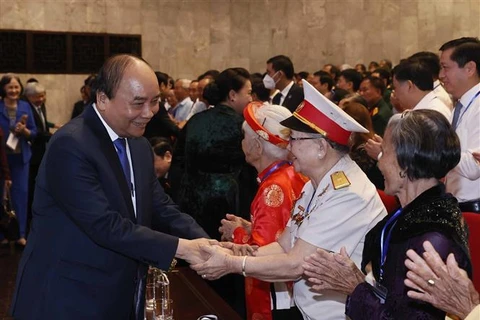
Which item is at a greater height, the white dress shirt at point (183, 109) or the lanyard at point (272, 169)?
the lanyard at point (272, 169)

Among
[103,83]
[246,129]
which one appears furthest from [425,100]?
[103,83]

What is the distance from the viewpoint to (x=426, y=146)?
7.75 feet

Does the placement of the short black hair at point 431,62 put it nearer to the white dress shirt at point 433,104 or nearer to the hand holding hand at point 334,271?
the white dress shirt at point 433,104

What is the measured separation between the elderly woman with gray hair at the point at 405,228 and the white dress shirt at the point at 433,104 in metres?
2.67

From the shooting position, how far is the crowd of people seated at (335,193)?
2307 mm

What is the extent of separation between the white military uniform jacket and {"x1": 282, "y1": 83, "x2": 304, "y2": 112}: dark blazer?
4.16 metres

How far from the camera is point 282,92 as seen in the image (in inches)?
297

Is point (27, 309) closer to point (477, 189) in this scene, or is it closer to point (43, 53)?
point (477, 189)

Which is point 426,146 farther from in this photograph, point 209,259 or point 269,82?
point 269,82

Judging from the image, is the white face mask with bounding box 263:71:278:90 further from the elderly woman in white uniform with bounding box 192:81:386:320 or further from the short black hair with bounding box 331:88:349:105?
the elderly woman in white uniform with bounding box 192:81:386:320

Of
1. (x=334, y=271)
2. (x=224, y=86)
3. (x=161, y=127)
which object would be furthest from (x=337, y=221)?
(x=161, y=127)

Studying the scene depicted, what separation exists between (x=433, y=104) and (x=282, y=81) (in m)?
2.77

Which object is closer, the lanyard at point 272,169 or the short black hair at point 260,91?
the lanyard at point 272,169

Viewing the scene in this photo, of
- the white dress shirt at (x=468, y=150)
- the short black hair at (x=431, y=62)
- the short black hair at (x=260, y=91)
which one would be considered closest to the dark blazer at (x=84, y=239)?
the white dress shirt at (x=468, y=150)
